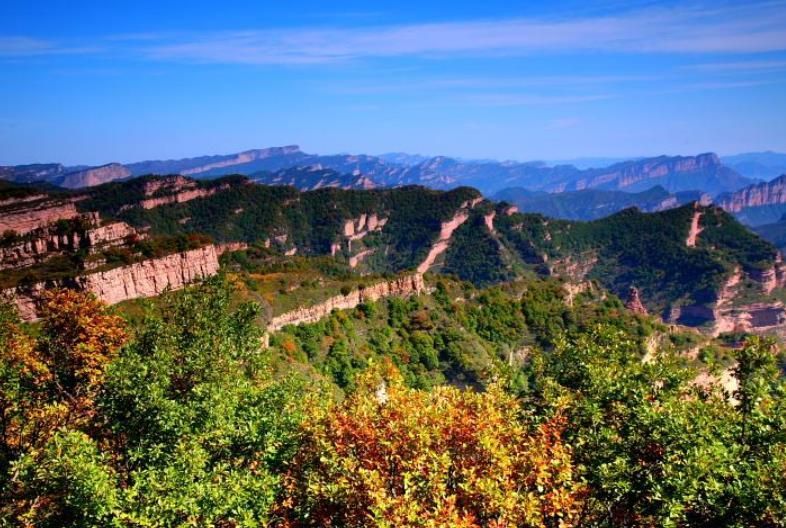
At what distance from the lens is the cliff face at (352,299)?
74.5 m

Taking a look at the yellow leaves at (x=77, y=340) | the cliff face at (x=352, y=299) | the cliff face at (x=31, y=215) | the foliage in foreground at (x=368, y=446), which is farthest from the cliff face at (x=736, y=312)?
the yellow leaves at (x=77, y=340)

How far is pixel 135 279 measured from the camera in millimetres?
73938

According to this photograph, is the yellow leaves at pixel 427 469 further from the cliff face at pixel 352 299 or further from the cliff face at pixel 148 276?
the cliff face at pixel 352 299

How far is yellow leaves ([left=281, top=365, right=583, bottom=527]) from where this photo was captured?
16859 mm

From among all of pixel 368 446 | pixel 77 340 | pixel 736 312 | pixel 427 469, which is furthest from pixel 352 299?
pixel 736 312

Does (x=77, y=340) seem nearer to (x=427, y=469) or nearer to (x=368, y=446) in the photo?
(x=368, y=446)

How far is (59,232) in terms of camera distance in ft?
278

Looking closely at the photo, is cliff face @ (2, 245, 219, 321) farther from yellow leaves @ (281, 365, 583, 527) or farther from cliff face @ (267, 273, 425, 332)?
yellow leaves @ (281, 365, 583, 527)

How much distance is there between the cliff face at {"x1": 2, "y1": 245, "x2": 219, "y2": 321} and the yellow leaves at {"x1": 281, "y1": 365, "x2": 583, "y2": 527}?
42.6m

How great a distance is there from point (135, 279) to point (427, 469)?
6408 cm

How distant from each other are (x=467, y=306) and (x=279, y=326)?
3826 centimetres

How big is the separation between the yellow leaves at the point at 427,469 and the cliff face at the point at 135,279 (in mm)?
42558

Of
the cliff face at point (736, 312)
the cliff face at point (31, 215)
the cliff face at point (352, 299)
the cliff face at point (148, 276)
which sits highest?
the cliff face at point (31, 215)

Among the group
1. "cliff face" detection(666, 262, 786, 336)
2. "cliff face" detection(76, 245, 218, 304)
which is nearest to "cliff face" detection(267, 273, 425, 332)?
"cliff face" detection(76, 245, 218, 304)
